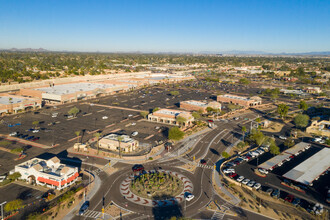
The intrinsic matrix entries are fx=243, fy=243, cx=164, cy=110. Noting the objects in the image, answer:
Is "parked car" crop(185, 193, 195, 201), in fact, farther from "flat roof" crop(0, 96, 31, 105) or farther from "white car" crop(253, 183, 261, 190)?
"flat roof" crop(0, 96, 31, 105)

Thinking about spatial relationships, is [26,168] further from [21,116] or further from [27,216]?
[21,116]

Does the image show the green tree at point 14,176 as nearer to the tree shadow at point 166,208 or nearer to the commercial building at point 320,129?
the tree shadow at point 166,208

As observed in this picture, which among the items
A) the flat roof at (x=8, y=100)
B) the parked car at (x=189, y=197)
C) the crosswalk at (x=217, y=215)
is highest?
the flat roof at (x=8, y=100)

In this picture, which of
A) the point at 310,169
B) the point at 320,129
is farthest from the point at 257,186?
the point at 320,129

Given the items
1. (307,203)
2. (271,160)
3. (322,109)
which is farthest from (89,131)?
(322,109)

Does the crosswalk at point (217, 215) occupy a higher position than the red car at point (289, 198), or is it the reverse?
the red car at point (289, 198)

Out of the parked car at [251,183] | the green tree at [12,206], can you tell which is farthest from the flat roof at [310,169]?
the green tree at [12,206]
